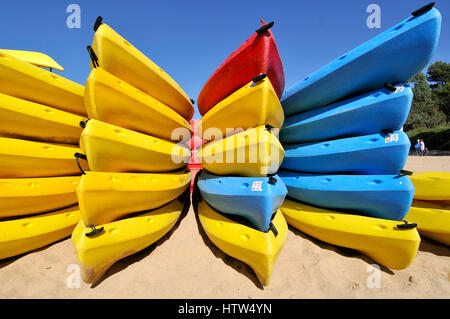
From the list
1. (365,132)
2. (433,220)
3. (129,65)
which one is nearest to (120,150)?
(129,65)

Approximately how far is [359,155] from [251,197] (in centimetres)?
114

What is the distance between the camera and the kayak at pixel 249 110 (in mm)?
1615

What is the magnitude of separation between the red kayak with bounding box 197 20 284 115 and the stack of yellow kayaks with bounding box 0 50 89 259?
5.60ft

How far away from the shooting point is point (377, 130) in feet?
5.76

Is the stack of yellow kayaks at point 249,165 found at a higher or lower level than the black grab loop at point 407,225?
higher

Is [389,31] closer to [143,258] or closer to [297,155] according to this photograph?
[297,155]

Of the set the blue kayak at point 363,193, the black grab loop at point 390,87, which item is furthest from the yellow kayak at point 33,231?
the black grab loop at point 390,87

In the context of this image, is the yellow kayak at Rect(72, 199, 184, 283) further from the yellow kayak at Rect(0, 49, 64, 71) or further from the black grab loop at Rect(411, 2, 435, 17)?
the yellow kayak at Rect(0, 49, 64, 71)

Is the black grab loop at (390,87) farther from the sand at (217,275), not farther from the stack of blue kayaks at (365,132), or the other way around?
the sand at (217,275)

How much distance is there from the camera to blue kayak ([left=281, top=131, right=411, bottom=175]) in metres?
1.62

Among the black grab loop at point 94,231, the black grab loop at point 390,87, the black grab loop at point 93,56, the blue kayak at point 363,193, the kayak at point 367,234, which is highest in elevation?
the black grab loop at point 93,56

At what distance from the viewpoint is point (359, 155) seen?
5.68 feet

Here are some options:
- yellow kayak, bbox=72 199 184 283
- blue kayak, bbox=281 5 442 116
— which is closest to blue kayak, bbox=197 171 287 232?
yellow kayak, bbox=72 199 184 283

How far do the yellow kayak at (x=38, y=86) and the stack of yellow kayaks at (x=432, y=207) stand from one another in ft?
12.9
